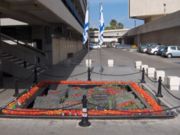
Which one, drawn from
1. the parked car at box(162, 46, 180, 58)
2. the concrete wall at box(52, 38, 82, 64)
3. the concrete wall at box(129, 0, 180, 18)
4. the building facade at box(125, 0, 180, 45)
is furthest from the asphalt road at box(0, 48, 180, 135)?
the concrete wall at box(129, 0, 180, 18)

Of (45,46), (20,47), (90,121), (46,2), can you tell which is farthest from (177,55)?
(90,121)

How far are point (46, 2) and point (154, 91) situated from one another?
244 inches

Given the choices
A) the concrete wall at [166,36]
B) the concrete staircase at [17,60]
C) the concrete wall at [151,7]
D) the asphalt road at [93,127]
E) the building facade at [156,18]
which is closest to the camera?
the asphalt road at [93,127]

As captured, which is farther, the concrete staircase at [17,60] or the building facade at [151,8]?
the building facade at [151,8]

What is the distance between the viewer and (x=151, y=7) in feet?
276

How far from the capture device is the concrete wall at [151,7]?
80.8 metres

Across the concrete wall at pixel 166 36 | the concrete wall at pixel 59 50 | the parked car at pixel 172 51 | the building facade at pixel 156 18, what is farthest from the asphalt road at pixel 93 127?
the building facade at pixel 156 18

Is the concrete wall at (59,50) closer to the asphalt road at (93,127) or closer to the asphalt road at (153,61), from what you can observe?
the asphalt road at (153,61)

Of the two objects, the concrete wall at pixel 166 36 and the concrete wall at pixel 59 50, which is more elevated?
the concrete wall at pixel 166 36

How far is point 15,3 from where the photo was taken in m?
13.3

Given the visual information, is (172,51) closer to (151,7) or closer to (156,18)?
(151,7)

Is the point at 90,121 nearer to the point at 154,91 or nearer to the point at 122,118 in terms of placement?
the point at 122,118

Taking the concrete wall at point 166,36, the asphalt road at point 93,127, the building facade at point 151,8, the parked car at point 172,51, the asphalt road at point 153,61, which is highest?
the building facade at point 151,8

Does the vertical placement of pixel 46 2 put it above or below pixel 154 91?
above
